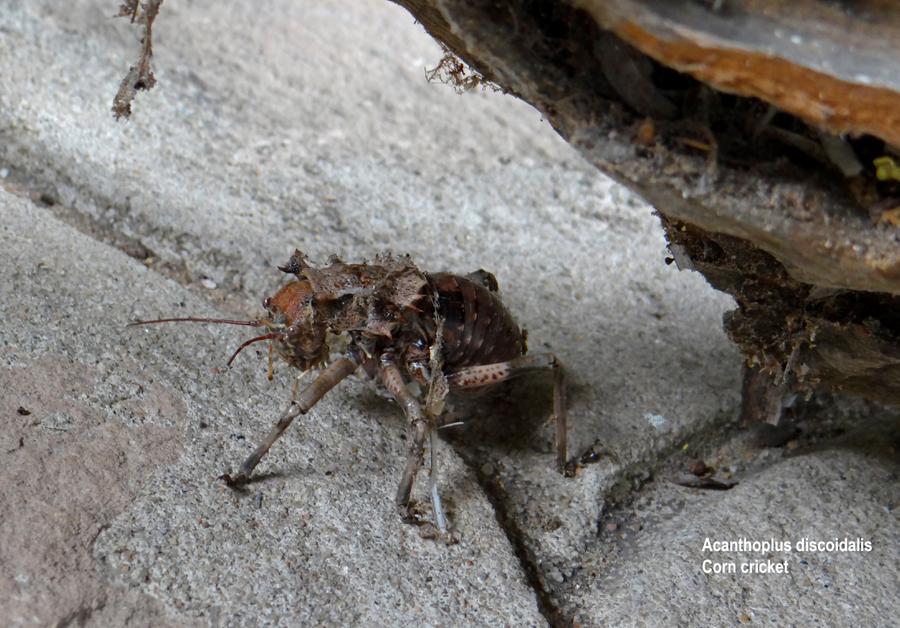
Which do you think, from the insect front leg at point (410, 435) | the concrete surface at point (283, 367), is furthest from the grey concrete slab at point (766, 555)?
the insect front leg at point (410, 435)

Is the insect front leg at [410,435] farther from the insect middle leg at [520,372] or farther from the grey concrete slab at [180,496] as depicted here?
the insect middle leg at [520,372]

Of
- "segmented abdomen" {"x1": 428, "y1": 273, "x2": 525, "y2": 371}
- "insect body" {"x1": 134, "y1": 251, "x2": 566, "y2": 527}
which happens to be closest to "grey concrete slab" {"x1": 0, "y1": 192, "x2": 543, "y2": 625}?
"insect body" {"x1": 134, "y1": 251, "x2": 566, "y2": 527}

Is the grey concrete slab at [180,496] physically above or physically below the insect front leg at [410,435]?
below

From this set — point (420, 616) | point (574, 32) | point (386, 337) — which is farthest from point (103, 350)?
point (574, 32)

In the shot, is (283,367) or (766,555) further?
(283,367)

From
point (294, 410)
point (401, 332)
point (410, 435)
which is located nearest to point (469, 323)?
point (401, 332)

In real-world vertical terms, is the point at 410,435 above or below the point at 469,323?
below

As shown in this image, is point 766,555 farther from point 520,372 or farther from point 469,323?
point 469,323
